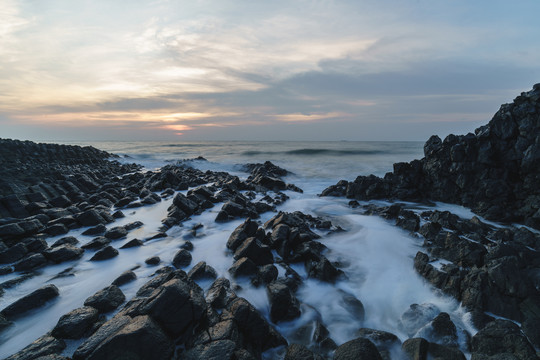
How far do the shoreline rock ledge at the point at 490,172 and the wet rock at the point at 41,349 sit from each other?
1130 cm

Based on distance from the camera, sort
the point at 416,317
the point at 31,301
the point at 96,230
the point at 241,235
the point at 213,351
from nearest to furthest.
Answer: the point at 213,351
the point at 31,301
the point at 416,317
the point at 241,235
the point at 96,230

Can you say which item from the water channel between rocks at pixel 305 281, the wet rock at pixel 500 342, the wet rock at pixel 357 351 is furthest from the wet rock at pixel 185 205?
the wet rock at pixel 500 342

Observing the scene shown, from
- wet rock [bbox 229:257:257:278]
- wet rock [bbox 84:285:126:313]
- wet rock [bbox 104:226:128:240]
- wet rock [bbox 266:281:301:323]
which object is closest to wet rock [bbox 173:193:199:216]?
wet rock [bbox 104:226:128:240]

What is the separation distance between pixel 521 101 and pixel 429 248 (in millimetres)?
7719

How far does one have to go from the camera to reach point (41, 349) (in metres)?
2.64

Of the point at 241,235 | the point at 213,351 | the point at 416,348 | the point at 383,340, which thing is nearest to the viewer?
the point at 213,351

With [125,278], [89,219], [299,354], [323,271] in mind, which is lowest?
[299,354]

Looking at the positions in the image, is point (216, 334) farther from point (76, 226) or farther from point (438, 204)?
point (438, 204)

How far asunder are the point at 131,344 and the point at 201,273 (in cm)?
188

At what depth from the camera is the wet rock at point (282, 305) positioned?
362 centimetres

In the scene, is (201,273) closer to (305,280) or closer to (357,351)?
(305,280)

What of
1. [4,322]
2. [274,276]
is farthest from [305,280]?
[4,322]

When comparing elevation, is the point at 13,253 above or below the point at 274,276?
above

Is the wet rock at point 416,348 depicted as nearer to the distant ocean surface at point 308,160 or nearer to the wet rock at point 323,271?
the wet rock at point 323,271
